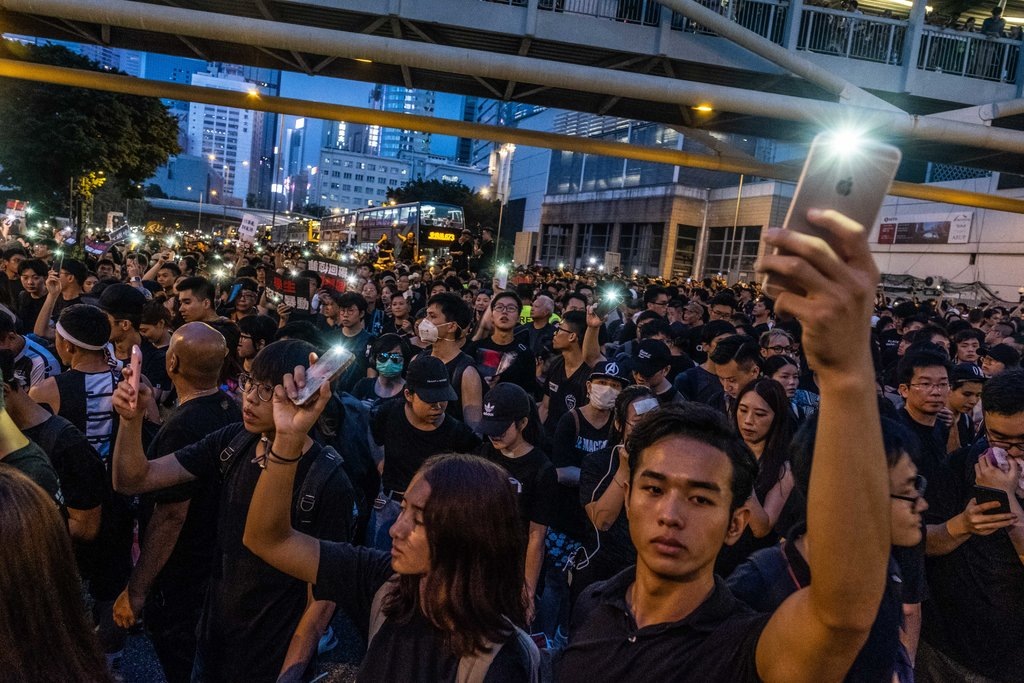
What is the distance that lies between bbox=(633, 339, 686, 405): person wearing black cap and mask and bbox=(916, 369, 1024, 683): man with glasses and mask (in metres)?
2.33

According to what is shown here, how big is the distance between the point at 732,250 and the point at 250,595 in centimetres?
3963

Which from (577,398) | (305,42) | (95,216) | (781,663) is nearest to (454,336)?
(577,398)

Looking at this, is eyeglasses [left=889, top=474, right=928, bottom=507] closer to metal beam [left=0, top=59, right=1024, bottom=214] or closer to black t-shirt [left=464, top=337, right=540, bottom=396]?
black t-shirt [left=464, top=337, right=540, bottom=396]

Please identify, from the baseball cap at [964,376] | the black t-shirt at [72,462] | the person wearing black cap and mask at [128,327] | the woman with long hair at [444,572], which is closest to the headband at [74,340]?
the person wearing black cap and mask at [128,327]

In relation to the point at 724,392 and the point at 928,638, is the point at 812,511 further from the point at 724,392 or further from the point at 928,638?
the point at 724,392

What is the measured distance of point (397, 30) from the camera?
44.1ft

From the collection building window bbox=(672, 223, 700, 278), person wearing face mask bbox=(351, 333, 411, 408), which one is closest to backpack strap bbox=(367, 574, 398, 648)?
person wearing face mask bbox=(351, 333, 411, 408)

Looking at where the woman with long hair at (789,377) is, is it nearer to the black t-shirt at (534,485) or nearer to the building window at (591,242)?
the black t-shirt at (534,485)

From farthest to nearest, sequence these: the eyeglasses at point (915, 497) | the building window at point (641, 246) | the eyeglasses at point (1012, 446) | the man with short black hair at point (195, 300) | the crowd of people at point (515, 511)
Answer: the building window at point (641, 246) → the man with short black hair at point (195, 300) → the eyeglasses at point (1012, 446) → the eyeglasses at point (915, 497) → the crowd of people at point (515, 511)

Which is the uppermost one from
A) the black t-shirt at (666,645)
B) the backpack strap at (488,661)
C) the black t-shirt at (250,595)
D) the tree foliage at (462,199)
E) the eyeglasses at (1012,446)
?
the tree foliage at (462,199)

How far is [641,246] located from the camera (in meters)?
46.2

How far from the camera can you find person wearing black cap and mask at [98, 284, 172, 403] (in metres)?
5.04

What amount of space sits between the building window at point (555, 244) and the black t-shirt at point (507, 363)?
49.4 metres

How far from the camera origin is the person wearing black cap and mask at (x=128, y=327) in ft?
16.5
